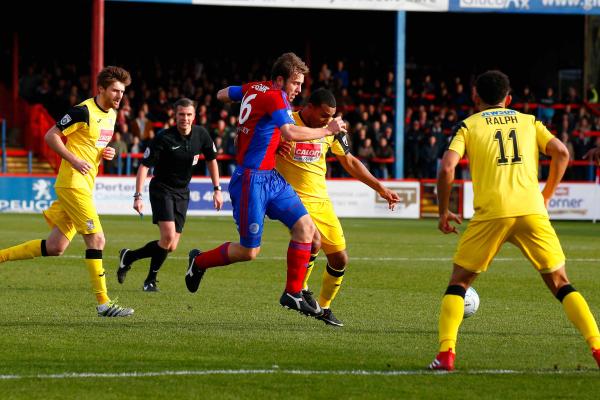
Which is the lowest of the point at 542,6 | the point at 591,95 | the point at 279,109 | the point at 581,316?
the point at 581,316

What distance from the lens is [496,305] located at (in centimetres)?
1177

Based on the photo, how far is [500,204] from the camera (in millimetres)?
7656

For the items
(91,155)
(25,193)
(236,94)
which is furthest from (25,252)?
(25,193)

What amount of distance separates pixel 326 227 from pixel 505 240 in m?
3.01

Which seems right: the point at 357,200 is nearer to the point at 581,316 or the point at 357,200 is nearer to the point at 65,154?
the point at 65,154

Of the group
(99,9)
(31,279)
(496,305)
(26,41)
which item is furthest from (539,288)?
(26,41)

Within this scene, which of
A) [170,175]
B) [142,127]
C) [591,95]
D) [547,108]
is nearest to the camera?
[170,175]

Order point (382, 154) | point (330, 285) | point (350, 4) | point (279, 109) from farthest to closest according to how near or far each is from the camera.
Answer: point (382, 154)
point (350, 4)
point (330, 285)
point (279, 109)

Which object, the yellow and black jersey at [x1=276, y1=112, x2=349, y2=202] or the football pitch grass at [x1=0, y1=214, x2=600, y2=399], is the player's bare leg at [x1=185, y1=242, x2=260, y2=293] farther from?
the yellow and black jersey at [x1=276, y1=112, x2=349, y2=202]

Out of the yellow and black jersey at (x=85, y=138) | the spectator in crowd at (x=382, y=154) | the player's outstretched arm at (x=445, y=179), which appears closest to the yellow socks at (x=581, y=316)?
the player's outstretched arm at (x=445, y=179)

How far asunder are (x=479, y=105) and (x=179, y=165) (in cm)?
591

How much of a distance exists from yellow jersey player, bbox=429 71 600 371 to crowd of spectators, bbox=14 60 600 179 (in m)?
22.7

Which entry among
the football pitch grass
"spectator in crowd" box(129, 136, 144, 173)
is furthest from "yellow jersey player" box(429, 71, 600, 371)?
"spectator in crowd" box(129, 136, 144, 173)

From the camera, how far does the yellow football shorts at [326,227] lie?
411 inches
